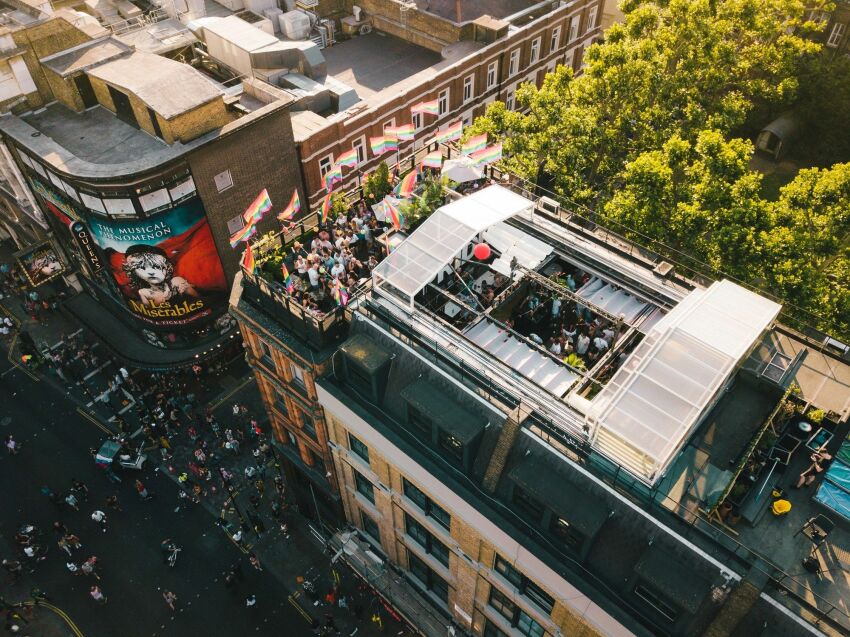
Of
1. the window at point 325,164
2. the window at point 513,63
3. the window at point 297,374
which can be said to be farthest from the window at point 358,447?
the window at point 513,63

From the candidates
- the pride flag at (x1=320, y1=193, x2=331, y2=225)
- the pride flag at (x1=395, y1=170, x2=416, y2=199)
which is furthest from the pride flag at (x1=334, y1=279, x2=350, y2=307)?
the pride flag at (x1=395, y1=170, x2=416, y2=199)

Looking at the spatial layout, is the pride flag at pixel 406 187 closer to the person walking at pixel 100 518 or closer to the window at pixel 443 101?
the window at pixel 443 101

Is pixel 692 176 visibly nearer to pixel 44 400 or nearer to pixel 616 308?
pixel 616 308

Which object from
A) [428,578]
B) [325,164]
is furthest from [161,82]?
[428,578]

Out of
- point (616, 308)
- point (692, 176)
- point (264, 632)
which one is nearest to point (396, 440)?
point (616, 308)

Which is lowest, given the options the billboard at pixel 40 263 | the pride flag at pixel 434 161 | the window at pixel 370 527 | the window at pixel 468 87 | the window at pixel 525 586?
the window at pixel 370 527

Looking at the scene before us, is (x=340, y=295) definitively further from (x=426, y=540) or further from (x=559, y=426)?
(x=426, y=540)

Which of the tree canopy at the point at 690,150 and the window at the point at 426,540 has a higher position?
the tree canopy at the point at 690,150
